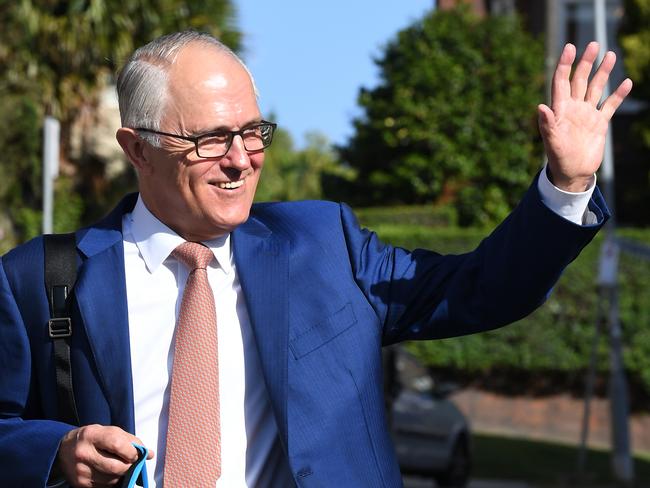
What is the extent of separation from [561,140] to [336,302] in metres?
0.59

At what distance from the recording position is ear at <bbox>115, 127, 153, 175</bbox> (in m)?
3.17

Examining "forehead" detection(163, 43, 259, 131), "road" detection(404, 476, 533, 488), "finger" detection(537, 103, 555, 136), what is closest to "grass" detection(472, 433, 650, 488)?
"road" detection(404, 476, 533, 488)

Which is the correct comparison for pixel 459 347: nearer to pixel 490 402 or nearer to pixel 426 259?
pixel 490 402

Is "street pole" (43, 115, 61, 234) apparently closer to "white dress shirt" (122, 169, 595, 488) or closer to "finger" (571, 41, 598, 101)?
"white dress shirt" (122, 169, 595, 488)

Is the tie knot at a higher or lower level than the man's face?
lower

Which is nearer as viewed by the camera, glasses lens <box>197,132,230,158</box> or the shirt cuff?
the shirt cuff

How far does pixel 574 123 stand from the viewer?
2812mm

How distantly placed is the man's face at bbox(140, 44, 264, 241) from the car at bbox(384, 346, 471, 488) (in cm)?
992

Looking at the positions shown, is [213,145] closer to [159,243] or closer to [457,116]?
[159,243]

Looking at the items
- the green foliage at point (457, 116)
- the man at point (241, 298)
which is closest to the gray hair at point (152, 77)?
the man at point (241, 298)

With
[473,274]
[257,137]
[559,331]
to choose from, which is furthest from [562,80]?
[559,331]

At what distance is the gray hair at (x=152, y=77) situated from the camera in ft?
10.2

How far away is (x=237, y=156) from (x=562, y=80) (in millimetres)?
689

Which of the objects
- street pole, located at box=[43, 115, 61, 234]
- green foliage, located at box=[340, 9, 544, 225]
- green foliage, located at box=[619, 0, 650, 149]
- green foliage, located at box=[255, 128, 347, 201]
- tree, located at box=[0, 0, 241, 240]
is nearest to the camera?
street pole, located at box=[43, 115, 61, 234]
